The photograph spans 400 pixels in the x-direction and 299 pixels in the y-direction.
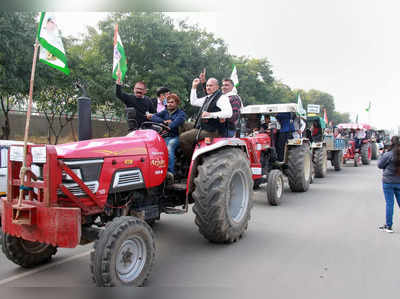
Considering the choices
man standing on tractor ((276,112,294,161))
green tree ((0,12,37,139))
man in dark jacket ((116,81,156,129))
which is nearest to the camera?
man in dark jacket ((116,81,156,129))

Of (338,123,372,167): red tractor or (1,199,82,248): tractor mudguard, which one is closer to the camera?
(1,199,82,248): tractor mudguard

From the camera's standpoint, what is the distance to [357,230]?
18.0 ft

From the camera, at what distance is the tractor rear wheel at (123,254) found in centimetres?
300

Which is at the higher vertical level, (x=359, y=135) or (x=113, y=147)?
(x=359, y=135)

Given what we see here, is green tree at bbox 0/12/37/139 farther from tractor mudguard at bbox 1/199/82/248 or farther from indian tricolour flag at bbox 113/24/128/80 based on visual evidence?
tractor mudguard at bbox 1/199/82/248

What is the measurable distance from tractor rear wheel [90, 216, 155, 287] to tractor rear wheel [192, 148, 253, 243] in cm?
104

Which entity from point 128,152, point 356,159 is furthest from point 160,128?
point 356,159

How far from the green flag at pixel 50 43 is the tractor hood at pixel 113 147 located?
2.76ft

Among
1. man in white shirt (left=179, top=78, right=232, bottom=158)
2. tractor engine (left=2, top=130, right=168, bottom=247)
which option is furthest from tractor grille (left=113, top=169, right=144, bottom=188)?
man in white shirt (left=179, top=78, right=232, bottom=158)

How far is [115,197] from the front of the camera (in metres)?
3.81

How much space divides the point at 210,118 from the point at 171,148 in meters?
0.76

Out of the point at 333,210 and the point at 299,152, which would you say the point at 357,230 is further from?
the point at 299,152

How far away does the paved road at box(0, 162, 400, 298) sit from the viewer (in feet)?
11.4

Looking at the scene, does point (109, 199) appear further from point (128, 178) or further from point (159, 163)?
point (159, 163)
